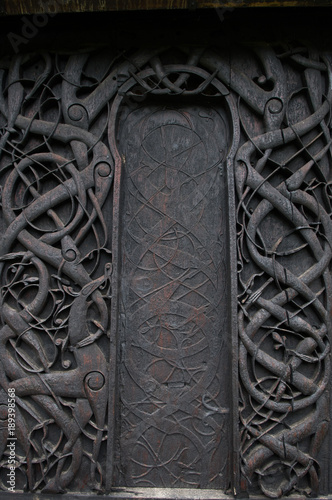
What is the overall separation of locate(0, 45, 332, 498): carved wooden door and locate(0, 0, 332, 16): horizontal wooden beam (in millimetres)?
256

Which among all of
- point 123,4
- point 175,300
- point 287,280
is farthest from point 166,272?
point 123,4

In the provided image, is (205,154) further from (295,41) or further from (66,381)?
(66,381)

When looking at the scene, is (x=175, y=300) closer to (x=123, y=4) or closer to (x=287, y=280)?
(x=287, y=280)

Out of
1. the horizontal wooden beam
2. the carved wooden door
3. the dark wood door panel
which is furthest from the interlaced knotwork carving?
the horizontal wooden beam

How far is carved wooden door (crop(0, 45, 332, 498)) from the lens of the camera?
2287mm

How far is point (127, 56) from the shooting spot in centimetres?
255

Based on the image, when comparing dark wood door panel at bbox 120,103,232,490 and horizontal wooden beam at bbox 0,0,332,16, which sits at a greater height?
horizontal wooden beam at bbox 0,0,332,16

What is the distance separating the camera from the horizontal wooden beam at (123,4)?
232cm

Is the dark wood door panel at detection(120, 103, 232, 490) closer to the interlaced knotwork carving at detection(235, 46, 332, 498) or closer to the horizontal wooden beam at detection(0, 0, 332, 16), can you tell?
the interlaced knotwork carving at detection(235, 46, 332, 498)

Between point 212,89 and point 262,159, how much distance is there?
0.57 metres

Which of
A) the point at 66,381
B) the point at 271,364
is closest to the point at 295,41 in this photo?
the point at 271,364

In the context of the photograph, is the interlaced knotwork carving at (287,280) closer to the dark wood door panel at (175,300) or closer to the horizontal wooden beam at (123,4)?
the dark wood door panel at (175,300)

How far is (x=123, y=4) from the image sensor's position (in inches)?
92.0

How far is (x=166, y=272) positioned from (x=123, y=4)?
160 cm
